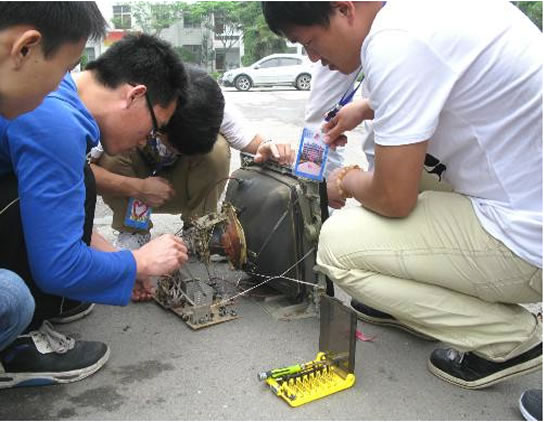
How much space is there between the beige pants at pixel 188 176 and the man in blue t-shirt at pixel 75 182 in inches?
24.8

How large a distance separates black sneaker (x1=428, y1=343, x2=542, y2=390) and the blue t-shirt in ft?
3.86

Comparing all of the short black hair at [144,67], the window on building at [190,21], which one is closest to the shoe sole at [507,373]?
the short black hair at [144,67]

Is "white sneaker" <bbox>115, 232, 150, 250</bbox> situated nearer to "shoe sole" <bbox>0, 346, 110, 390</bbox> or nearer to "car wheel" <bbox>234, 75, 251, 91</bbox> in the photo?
"shoe sole" <bbox>0, 346, 110, 390</bbox>

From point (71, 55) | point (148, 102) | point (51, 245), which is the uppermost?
point (71, 55)

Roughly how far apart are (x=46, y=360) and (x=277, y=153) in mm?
1256

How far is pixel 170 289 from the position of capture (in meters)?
2.49

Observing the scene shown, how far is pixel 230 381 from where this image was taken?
1942 mm

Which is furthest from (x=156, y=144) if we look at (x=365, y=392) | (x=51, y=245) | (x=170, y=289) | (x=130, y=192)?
(x=365, y=392)

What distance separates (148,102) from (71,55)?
2.05 ft

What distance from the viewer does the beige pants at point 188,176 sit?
113 inches

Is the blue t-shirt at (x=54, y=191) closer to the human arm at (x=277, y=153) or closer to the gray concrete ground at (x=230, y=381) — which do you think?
the gray concrete ground at (x=230, y=381)

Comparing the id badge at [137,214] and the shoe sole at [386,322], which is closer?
the shoe sole at [386,322]

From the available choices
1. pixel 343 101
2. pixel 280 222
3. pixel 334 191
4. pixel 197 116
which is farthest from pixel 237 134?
pixel 334 191

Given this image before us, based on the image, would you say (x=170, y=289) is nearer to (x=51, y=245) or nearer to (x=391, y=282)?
(x=51, y=245)
